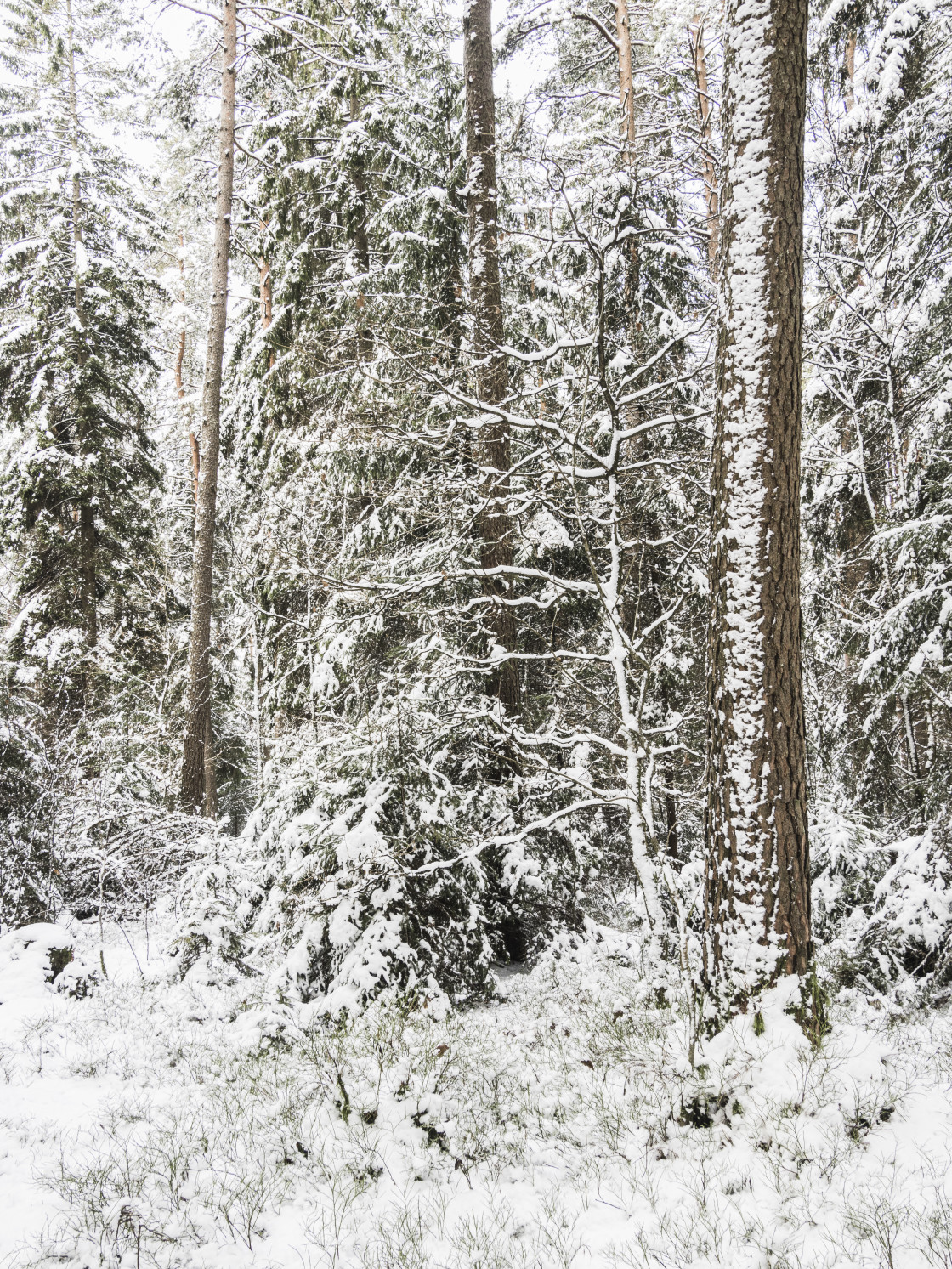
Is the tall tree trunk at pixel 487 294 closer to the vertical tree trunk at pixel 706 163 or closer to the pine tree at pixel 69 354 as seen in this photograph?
the vertical tree trunk at pixel 706 163

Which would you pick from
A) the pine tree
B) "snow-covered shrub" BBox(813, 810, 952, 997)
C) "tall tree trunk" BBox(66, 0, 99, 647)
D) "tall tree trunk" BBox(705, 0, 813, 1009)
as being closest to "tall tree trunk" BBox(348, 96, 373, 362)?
the pine tree

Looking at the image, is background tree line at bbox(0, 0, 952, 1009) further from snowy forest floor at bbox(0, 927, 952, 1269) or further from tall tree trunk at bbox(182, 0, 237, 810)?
snowy forest floor at bbox(0, 927, 952, 1269)

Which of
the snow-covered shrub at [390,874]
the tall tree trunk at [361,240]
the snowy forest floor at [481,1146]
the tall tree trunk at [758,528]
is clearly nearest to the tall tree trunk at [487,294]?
the snow-covered shrub at [390,874]

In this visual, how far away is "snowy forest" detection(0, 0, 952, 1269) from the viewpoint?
3.08m

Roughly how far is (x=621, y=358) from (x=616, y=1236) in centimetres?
765

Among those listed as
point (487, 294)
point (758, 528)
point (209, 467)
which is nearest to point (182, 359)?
point (209, 467)

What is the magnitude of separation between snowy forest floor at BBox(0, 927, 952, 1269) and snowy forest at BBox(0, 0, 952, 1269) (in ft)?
0.08

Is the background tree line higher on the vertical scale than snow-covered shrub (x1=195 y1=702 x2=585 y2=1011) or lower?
higher

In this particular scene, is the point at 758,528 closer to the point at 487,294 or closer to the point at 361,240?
the point at 487,294

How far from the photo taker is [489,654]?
7078 millimetres

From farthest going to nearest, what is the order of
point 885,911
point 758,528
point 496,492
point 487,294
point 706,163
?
point 706,163
point 496,492
point 487,294
point 885,911
point 758,528

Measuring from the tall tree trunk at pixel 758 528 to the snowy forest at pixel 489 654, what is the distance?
0.03 m

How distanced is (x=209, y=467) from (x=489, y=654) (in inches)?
240

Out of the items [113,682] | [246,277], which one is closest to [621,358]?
[113,682]
